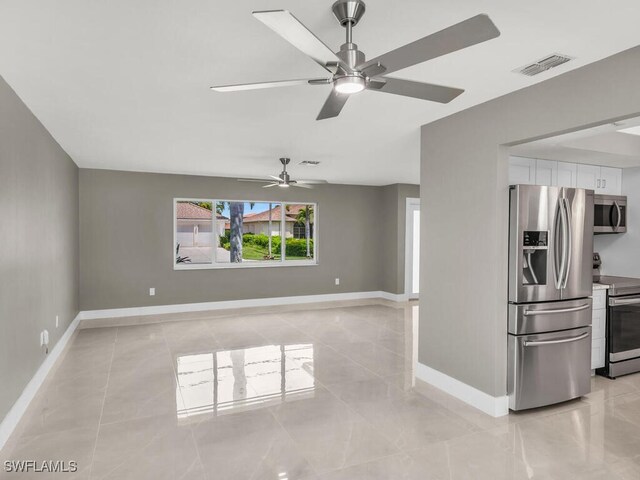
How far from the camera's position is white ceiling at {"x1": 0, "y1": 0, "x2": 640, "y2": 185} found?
6.01 feet

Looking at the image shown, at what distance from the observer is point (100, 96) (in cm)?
297

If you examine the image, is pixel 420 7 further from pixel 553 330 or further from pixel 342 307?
pixel 342 307

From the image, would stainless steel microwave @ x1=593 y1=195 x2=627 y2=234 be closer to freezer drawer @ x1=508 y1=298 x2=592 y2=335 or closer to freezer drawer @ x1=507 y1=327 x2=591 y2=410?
freezer drawer @ x1=508 y1=298 x2=592 y2=335

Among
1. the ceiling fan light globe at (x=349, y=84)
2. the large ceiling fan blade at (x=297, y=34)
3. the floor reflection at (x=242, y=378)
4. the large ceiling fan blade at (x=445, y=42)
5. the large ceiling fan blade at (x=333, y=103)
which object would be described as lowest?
the floor reflection at (x=242, y=378)

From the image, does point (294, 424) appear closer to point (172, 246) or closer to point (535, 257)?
point (535, 257)

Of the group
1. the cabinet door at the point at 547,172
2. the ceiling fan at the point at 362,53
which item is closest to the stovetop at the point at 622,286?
the cabinet door at the point at 547,172

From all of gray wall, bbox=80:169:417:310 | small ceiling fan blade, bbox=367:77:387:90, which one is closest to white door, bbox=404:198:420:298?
gray wall, bbox=80:169:417:310

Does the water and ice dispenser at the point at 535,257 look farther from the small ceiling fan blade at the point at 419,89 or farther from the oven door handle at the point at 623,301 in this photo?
the small ceiling fan blade at the point at 419,89

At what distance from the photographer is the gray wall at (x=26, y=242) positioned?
267cm

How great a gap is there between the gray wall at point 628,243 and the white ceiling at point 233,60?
251cm

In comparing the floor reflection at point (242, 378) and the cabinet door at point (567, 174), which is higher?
the cabinet door at point (567, 174)

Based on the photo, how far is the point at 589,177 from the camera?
413 centimetres

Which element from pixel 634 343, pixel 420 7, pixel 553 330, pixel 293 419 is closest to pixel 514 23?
pixel 420 7

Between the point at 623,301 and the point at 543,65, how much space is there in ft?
8.81
